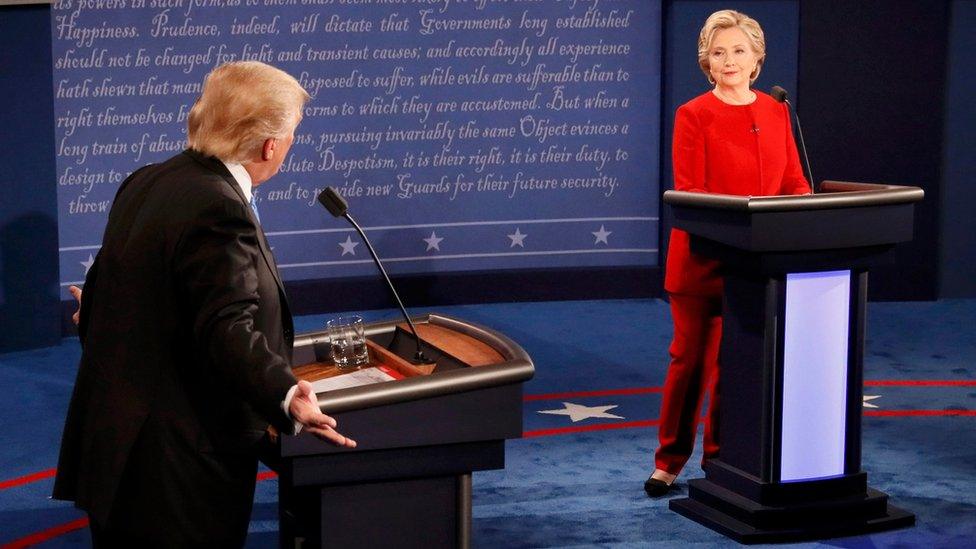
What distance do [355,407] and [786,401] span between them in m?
1.81

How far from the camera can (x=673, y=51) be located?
A: 315 inches

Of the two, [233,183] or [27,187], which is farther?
[27,187]

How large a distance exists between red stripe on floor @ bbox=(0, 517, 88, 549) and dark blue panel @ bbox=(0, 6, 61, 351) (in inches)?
118

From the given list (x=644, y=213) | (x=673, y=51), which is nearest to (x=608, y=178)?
(x=644, y=213)

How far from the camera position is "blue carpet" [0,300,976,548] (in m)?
4.38

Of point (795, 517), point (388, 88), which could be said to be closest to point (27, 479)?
point (795, 517)

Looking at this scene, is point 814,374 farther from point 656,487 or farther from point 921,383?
point 921,383

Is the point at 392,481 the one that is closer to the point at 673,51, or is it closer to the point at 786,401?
the point at 786,401

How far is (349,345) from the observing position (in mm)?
3291

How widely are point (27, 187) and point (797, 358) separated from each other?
4.55m

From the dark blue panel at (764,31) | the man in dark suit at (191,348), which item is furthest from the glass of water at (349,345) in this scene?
the dark blue panel at (764,31)

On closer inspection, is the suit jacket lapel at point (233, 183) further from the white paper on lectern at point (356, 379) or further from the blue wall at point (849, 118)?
the blue wall at point (849, 118)

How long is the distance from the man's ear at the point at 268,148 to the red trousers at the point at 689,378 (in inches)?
89.1

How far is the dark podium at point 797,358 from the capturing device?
4035 millimetres
